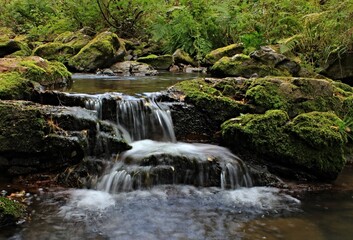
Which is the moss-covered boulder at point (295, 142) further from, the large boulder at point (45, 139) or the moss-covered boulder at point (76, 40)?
the moss-covered boulder at point (76, 40)

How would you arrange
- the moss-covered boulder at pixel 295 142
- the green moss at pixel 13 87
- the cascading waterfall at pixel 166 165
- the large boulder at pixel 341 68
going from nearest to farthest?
the cascading waterfall at pixel 166 165 → the moss-covered boulder at pixel 295 142 → the green moss at pixel 13 87 → the large boulder at pixel 341 68

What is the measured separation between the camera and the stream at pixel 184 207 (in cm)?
387

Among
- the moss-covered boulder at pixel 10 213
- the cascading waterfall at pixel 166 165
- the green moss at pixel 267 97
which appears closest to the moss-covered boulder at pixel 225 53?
the green moss at pixel 267 97

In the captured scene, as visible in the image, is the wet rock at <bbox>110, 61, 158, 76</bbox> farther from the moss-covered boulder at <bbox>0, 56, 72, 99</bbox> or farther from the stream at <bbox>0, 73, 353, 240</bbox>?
the stream at <bbox>0, 73, 353, 240</bbox>

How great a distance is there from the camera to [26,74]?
24.6 feet

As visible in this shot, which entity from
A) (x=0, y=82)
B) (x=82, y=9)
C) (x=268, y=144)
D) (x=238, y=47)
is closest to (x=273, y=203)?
(x=268, y=144)

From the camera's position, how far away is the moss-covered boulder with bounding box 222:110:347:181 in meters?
5.50

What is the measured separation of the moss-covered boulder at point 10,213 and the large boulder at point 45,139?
3.82 ft

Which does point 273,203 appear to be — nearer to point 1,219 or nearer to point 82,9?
point 1,219

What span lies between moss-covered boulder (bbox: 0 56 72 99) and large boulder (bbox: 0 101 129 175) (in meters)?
0.86

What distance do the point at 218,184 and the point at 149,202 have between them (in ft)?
3.73

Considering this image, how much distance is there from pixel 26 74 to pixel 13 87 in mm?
1489

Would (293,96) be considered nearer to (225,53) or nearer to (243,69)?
(243,69)

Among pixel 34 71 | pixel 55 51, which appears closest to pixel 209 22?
pixel 55 51
